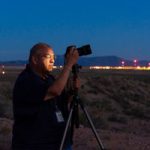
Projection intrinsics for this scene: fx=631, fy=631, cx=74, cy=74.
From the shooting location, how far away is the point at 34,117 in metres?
6.29

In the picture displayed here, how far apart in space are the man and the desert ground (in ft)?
2.92

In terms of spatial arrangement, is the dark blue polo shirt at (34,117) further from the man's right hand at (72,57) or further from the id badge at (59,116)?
the man's right hand at (72,57)

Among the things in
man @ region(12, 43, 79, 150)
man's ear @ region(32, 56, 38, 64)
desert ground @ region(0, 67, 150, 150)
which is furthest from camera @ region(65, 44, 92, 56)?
desert ground @ region(0, 67, 150, 150)

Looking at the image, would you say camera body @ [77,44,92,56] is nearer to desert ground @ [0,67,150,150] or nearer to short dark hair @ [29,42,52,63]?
short dark hair @ [29,42,52,63]

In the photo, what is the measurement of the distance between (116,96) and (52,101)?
31657mm

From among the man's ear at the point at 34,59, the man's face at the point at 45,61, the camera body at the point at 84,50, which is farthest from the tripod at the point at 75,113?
the man's ear at the point at 34,59

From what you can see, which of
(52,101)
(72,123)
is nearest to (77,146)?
(72,123)

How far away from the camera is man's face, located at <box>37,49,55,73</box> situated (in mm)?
6340

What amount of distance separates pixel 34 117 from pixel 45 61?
0.57 metres

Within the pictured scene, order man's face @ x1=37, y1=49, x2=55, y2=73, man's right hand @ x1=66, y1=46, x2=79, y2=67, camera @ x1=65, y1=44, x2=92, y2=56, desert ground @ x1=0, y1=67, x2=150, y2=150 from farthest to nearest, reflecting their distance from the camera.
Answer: desert ground @ x1=0, y1=67, x2=150, y2=150, camera @ x1=65, y1=44, x2=92, y2=56, man's face @ x1=37, y1=49, x2=55, y2=73, man's right hand @ x1=66, y1=46, x2=79, y2=67

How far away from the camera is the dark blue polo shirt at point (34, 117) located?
20.5 feet

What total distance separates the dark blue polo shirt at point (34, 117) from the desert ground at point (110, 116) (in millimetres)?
892

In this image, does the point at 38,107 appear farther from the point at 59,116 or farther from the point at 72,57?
the point at 72,57

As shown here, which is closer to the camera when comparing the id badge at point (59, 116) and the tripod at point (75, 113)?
the id badge at point (59, 116)
